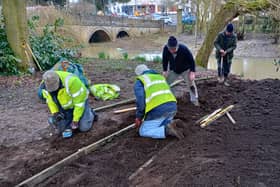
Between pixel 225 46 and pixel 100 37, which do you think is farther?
pixel 100 37

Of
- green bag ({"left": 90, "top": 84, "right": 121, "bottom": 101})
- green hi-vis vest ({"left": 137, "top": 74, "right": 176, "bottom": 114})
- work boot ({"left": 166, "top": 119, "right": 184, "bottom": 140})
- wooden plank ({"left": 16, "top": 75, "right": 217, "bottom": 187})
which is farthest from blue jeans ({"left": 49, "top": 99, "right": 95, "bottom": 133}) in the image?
green bag ({"left": 90, "top": 84, "right": 121, "bottom": 101})

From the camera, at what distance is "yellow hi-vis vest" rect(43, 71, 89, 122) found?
5137mm

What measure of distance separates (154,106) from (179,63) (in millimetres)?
2040

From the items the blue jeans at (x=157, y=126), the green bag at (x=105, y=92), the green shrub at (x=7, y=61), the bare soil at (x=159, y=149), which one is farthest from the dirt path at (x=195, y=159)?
the green shrub at (x=7, y=61)

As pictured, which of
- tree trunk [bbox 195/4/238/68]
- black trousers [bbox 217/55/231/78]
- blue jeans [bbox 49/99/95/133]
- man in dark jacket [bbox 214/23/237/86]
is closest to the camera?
blue jeans [bbox 49/99/95/133]

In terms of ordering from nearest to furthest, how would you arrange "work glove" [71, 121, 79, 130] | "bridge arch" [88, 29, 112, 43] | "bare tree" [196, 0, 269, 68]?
"work glove" [71, 121, 79, 130] < "bare tree" [196, 0, 269, 68] < "bridge arch" [88, 29, 112, 43]

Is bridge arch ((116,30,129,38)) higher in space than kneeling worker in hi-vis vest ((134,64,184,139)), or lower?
lower

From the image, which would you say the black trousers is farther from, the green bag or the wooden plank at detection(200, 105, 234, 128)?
the green bag

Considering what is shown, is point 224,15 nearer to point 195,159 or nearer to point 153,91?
point 153,91

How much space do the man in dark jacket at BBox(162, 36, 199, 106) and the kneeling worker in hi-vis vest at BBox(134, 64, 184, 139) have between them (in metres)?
1.47

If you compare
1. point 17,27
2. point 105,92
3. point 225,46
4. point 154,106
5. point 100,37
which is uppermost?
point 17,27

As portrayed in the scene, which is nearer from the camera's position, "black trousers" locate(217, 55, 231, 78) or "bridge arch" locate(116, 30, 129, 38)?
"black trousers" locate(217, 55, 231, 78)

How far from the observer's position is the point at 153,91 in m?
5.18

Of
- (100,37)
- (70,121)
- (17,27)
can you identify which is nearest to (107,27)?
(100,37)
